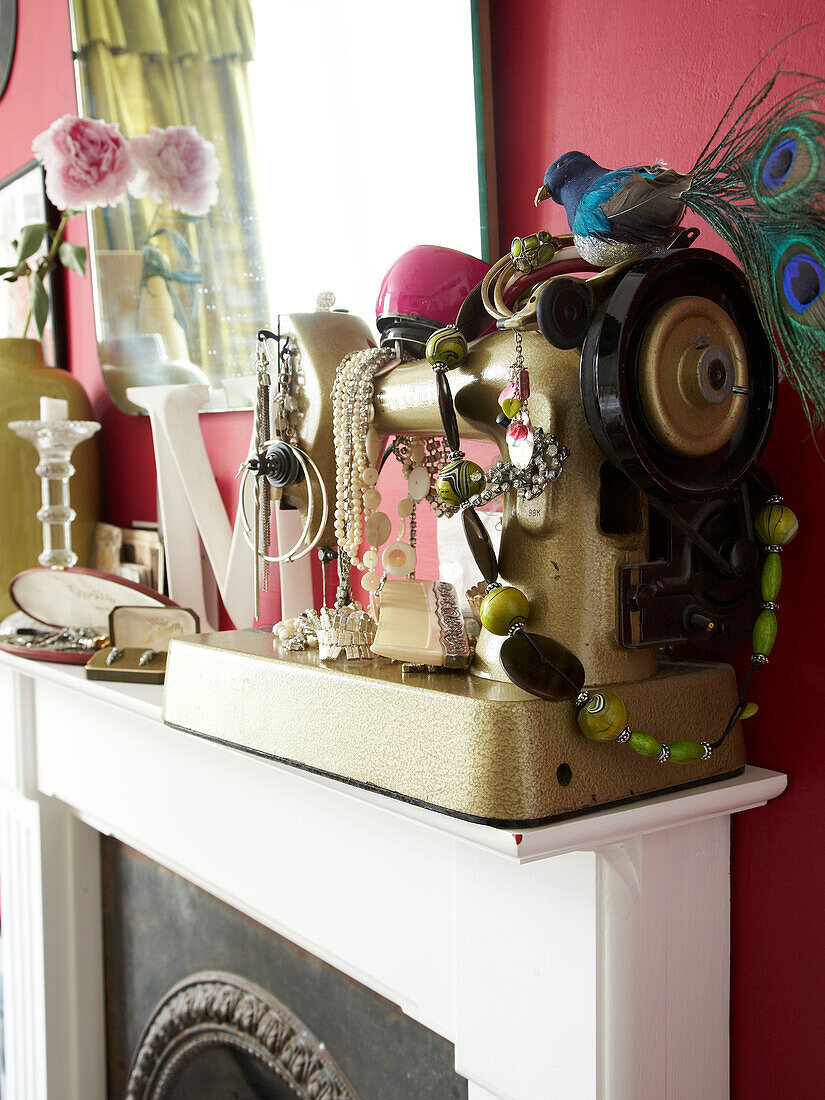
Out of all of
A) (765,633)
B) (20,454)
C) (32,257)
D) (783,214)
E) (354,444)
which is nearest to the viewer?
(783,214)

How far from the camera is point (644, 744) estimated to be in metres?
0.50

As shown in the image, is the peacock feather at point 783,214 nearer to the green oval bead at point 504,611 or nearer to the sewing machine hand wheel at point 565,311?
the sewing machine hand wheel at point 565,311

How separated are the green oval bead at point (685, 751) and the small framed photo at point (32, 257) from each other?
1597mm

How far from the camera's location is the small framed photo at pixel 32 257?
1811 mm

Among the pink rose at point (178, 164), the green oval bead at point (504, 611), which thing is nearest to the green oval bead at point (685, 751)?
the green oval bead at point (504, 611)

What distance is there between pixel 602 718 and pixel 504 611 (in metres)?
0.08

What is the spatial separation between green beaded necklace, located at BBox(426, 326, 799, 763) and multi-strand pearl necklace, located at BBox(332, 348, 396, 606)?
0.29ft

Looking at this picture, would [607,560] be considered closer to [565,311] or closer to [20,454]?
[565,311]

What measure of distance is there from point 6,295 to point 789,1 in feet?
5.86

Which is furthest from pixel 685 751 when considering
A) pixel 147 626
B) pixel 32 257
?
pixel 32 257

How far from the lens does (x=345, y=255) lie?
3.36 feet

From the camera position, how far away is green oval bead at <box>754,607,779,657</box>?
0.56 m

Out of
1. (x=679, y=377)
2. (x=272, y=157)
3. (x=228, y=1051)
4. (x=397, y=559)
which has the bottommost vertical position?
(x=228, y=1051)

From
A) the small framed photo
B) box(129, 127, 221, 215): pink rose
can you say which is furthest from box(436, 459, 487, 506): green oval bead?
the small framed photo
